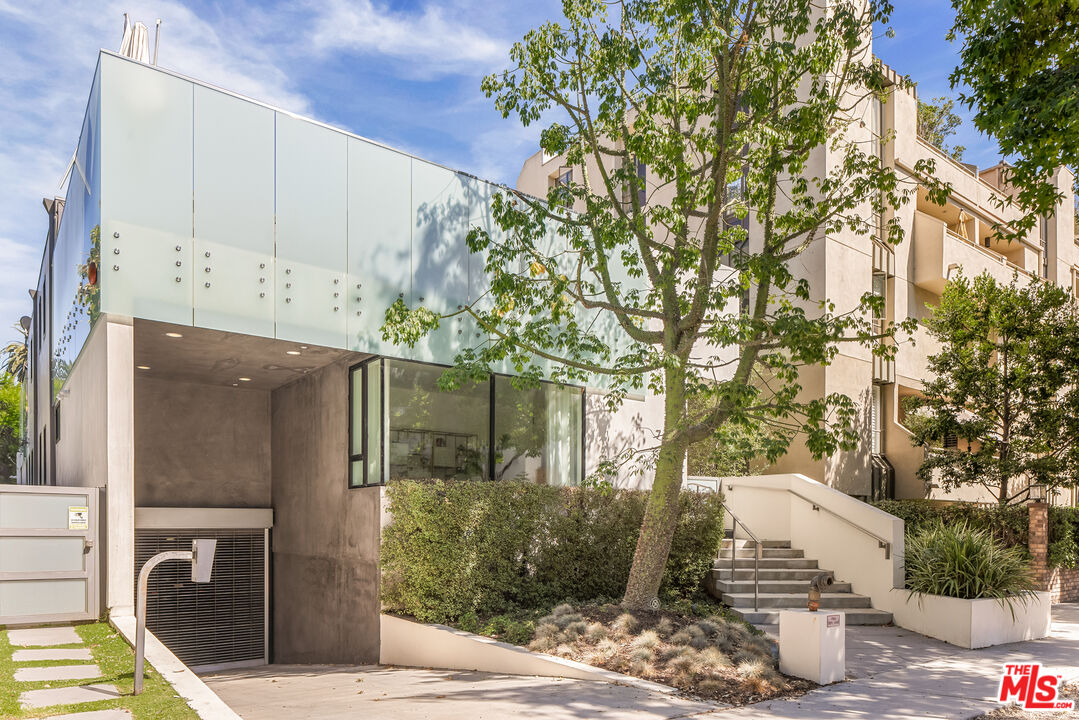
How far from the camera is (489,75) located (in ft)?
34.4

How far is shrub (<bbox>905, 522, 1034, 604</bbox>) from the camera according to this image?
35.0ft

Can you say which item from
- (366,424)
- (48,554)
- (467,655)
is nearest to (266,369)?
(366,424)

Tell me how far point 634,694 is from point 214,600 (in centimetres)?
1062

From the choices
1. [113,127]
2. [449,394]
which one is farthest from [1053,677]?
[113,127]

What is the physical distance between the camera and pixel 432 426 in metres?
11.9

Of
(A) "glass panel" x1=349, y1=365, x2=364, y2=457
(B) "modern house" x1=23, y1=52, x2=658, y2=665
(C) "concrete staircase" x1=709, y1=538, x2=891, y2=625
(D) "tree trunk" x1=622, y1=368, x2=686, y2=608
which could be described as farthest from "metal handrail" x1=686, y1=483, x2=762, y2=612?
(A) "glass panel" x1=349, y1=365, x2=364, y2=457

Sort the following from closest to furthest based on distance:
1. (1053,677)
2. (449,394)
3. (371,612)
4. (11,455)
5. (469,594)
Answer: (1053,677) → (469,594) → (371,612) → (449,394) → (11,455)

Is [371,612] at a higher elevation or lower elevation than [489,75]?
lower

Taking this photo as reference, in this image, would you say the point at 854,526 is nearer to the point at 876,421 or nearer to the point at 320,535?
the point at 876,421

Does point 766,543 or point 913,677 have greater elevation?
point 766,543

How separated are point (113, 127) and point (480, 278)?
5402mm

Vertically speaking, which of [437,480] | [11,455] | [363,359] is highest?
[363,359]

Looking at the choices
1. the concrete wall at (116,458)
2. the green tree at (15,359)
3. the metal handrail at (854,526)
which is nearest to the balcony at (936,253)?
the metal handrail at (854,526)

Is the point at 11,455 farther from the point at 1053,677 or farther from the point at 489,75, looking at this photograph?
the point at 1053,677
